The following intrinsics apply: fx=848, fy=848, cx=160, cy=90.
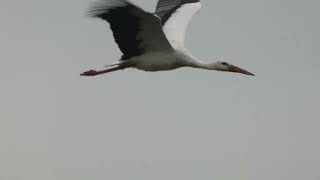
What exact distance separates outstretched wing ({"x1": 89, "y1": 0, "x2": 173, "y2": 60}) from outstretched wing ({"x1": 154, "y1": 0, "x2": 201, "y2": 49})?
1472 millimetres

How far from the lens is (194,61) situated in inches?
548

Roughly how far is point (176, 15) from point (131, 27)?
144 inches

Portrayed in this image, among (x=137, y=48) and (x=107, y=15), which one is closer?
(x=107, y=15)

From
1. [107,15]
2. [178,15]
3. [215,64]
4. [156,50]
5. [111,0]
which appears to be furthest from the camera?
[178,15]

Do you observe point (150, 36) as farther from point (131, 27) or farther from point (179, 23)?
point (179, 23)

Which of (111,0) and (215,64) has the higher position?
(111,0)

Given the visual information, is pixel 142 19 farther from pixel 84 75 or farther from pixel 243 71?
pixel 243 71

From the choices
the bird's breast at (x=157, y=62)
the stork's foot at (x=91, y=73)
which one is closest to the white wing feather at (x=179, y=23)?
the bird's breast at (x=157, y=62)

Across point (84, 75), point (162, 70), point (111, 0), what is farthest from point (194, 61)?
point (111, 0)

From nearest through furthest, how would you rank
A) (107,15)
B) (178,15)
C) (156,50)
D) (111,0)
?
(111,0)
(107,15)
(156,50)
(178,15)

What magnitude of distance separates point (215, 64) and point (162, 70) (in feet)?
4.47

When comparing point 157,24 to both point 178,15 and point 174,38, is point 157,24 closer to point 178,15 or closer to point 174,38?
point 174,38

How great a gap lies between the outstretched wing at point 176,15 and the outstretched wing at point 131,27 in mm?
1472

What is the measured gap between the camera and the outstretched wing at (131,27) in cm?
1139
